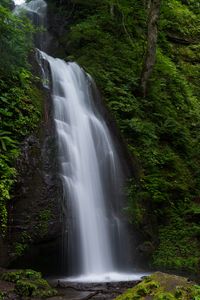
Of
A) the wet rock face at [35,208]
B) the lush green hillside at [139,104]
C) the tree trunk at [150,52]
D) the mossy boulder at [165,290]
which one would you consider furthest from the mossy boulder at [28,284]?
the tree trunk at [150,52]

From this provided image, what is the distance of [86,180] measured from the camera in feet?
33.4

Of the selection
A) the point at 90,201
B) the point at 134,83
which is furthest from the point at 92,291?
the point at 134,83

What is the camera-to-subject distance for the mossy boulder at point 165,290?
4211 millimetres

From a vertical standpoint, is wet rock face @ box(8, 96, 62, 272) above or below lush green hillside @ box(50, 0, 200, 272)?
below

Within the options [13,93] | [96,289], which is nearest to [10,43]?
[13,93]

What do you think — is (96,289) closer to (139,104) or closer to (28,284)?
(28,284)

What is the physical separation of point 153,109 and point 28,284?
31.4ft

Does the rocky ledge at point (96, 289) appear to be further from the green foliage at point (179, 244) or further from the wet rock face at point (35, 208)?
the green foliage at point (179, 244)

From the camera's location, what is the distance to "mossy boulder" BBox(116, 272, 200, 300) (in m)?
4.21

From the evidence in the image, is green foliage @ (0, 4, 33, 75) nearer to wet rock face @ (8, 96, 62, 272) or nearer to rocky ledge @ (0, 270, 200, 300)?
wet rock face @ (8, 96, 62, 272)

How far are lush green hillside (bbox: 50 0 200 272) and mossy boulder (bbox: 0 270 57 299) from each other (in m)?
4.04

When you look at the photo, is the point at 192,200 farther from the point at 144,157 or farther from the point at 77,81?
the point at 77,81

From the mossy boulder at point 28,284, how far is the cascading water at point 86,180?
1.64 metres

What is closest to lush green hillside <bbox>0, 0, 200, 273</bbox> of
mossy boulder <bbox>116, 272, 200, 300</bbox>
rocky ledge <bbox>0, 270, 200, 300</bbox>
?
rocky ledge <bbox>0, 270, 200, 300</bbox>
